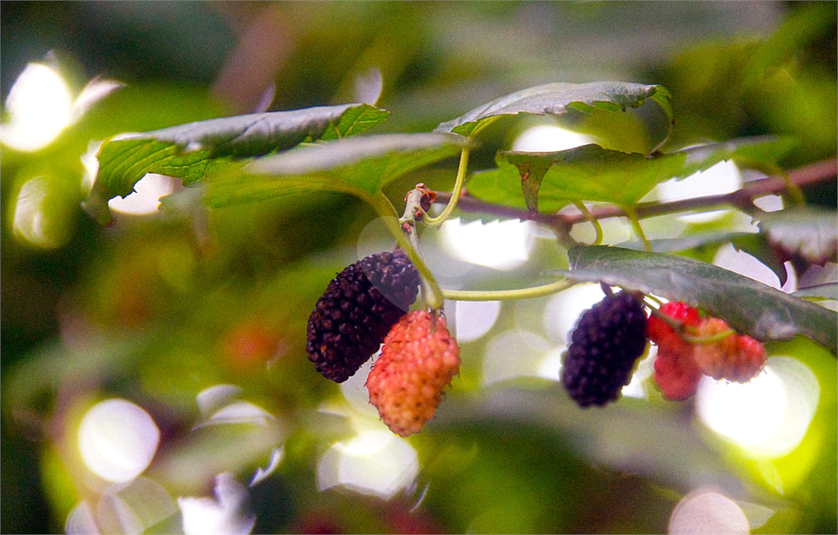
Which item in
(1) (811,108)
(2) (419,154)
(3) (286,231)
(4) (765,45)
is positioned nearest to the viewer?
(2) (419,154)

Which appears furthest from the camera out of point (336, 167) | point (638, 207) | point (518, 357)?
point (518, 357)

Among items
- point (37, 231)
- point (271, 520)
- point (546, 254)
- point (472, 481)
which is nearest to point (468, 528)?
point (472, 481)

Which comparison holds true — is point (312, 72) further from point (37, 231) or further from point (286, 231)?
point (37, 231)

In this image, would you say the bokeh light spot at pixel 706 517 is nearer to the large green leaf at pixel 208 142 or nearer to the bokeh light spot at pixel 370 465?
the bokeh light spot at pixel 370 465

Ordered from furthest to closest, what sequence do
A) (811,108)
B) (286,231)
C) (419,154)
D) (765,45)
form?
(286,231)
(811,108)
(765,45)
(419,154)

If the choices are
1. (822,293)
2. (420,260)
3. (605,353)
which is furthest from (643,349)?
(420,260)

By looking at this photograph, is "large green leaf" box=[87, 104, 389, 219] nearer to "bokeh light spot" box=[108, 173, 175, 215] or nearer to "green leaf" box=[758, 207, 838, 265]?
"green leaf" box=[758, 207, 838, 265]

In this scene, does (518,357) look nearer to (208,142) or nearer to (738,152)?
(738,152)
